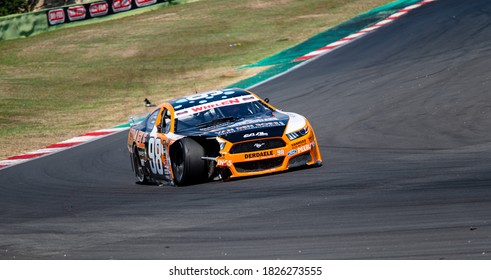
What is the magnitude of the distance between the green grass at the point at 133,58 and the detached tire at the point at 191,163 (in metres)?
8.54

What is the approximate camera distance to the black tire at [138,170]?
45.4 feet

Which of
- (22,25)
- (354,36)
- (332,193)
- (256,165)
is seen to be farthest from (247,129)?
(22,25)

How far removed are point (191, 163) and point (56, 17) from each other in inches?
1142

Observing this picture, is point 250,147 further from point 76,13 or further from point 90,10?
point 90,10

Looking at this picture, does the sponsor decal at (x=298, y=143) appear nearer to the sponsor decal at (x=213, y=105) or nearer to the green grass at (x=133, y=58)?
the sponsor decal at (x=213, y=105)

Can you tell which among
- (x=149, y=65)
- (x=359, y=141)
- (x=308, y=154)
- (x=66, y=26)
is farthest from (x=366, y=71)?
(x=66, y=26)

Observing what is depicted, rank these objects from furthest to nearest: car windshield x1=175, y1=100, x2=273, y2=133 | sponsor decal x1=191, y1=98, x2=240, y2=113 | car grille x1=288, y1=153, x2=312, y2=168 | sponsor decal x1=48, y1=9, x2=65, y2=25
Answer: sponsor decal x1=48, y1=9, x2=65, y2=25 < sponsor decal x1=191, y1=98, x2=240, y2=113 < car windshield x1=175, y1=100, x2=273, y2=133 < car grille x1=288, y1=153, x2=312, y2=168

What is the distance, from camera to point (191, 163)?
12.0 metres

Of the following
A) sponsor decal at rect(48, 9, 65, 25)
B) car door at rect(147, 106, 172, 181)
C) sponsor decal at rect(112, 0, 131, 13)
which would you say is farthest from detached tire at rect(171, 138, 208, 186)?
sponsor decal at rect(112, 0, 131, 13)

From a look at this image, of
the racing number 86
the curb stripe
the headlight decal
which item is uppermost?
the headlight decal

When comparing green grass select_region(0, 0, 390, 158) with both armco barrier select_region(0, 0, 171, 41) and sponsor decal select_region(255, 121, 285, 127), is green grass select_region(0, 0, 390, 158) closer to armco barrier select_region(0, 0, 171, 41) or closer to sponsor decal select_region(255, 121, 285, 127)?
armco barrier select_region(0, 0, 171, 41)

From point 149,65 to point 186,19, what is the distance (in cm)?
745

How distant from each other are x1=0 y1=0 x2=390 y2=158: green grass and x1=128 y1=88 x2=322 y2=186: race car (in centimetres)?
732

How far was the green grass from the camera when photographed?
79.6 feet
